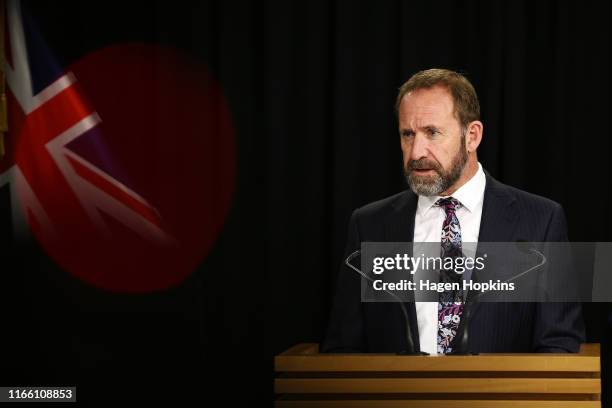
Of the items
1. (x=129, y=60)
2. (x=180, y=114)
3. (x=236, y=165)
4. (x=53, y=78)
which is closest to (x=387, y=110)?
(x=236, y=165)

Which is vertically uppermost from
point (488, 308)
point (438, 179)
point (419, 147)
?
point (419, 147)

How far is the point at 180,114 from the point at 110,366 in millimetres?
1180

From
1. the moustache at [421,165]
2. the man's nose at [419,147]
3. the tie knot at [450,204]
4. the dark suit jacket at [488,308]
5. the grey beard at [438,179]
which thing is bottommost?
the dark suit jacket at [488,308]

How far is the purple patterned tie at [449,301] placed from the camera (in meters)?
2.62

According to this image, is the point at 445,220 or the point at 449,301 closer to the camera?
the point at 449,301

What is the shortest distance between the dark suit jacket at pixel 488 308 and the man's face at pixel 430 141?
122 millimetres

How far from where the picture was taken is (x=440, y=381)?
5.89 ft

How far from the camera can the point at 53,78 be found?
403 centimetres

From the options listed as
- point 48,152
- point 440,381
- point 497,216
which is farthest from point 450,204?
point 48,152

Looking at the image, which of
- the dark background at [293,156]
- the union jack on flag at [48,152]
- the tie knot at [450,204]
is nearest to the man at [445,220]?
the tie knot at [450,204]

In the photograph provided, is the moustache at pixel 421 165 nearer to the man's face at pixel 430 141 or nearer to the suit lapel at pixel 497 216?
the man's face at pixel 430 141

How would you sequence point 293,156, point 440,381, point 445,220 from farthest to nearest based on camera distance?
1. point 293,156
2. point 445,220
3. point 440,381

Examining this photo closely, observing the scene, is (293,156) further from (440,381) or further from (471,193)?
(440,381)

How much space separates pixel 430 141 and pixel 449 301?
1.73 ft
